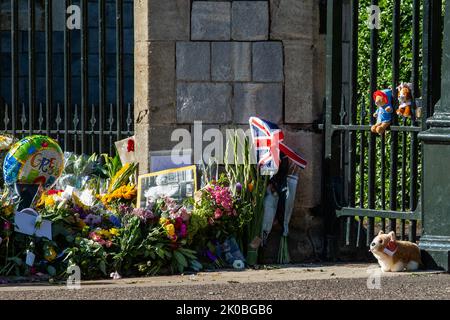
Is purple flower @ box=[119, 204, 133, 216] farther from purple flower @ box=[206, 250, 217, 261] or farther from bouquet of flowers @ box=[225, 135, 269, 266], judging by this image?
bouquet of flowers @ box=[225, 135, 269, 266]

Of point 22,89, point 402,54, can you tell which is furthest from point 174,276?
point 22,89

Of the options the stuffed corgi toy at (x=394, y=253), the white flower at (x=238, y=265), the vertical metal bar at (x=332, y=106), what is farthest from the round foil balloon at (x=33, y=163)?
the stuffed corgi toy at (x=394, y=253)

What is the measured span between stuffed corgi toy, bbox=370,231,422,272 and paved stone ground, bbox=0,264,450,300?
0.12 meters

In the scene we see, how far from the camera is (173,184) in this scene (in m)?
9.23

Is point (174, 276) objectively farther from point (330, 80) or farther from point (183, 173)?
point (330, 80)

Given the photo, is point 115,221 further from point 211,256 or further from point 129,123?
point 129,123

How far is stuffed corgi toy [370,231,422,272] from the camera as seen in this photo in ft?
27.7

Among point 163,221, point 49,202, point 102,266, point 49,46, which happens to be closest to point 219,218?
point 163,221

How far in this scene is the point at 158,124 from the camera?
30.3 feet

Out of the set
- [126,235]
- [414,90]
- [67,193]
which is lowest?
[126,235]

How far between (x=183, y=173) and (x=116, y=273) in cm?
113

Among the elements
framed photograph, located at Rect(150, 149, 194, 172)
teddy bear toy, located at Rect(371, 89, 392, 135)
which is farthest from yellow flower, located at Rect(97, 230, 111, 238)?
teddy bear toy, located at Rect(371, 89, 392, 135)

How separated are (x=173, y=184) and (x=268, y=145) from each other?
783 mm

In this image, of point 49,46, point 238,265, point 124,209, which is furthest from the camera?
point 49,46
